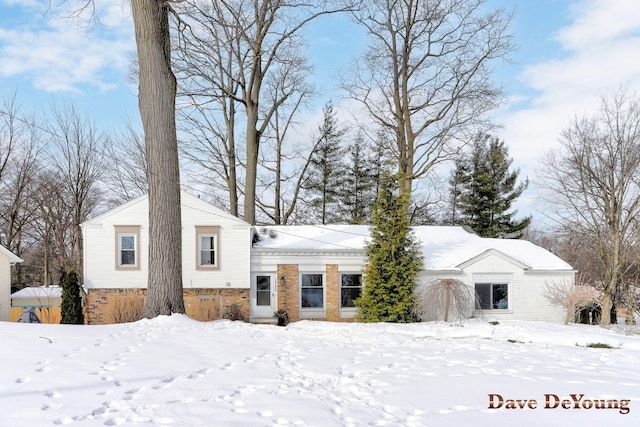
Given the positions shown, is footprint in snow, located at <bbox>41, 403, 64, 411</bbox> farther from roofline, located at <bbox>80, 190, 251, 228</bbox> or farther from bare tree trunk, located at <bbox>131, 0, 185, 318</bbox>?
roofline, located at <bbox>80, 190, 251, 228</bbox>

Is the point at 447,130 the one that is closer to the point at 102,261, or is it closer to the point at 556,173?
the point at 556,173

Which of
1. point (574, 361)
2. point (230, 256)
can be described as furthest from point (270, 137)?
point (574, 361)

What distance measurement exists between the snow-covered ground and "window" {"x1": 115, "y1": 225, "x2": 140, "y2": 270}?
372 inches

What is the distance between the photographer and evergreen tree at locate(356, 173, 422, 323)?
1616cm

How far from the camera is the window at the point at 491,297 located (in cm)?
1839

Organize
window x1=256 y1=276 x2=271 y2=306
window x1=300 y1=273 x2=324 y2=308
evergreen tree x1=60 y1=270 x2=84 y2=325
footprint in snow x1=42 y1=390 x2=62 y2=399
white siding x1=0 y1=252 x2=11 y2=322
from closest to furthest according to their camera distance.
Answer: footprint in snow x1=42 y1=390 x2=62 y2=399, evergreen tree x1=60 y1=270 x2=84 y2=325, window x1=256 y1=276 x2=271 y2=306, window x1=300 y1=273 x2=324 y2=308, white siding x1=0 y1=252 x2=11 y2=322

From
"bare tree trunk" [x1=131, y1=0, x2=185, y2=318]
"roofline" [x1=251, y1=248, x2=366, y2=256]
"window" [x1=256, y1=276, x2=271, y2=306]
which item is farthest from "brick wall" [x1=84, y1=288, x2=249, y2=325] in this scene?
"bare tree trunk" [x1=131, y1=0, x2=185, y2=318]

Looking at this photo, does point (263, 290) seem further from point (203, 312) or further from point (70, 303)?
point (70, 303)

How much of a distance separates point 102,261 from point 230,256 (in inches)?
179

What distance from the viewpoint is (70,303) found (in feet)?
51.8

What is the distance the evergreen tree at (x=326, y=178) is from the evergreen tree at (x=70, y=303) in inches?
620

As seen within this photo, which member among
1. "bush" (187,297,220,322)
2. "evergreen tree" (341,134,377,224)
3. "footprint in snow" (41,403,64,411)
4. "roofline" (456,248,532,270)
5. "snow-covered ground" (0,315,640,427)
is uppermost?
"evergreen tree" (341,134,377,224)

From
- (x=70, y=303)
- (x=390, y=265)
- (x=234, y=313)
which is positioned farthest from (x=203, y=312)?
(x=390, y=265)

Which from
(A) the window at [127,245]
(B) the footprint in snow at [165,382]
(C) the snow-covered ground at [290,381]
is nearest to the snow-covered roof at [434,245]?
(A) the window at [127,245]
